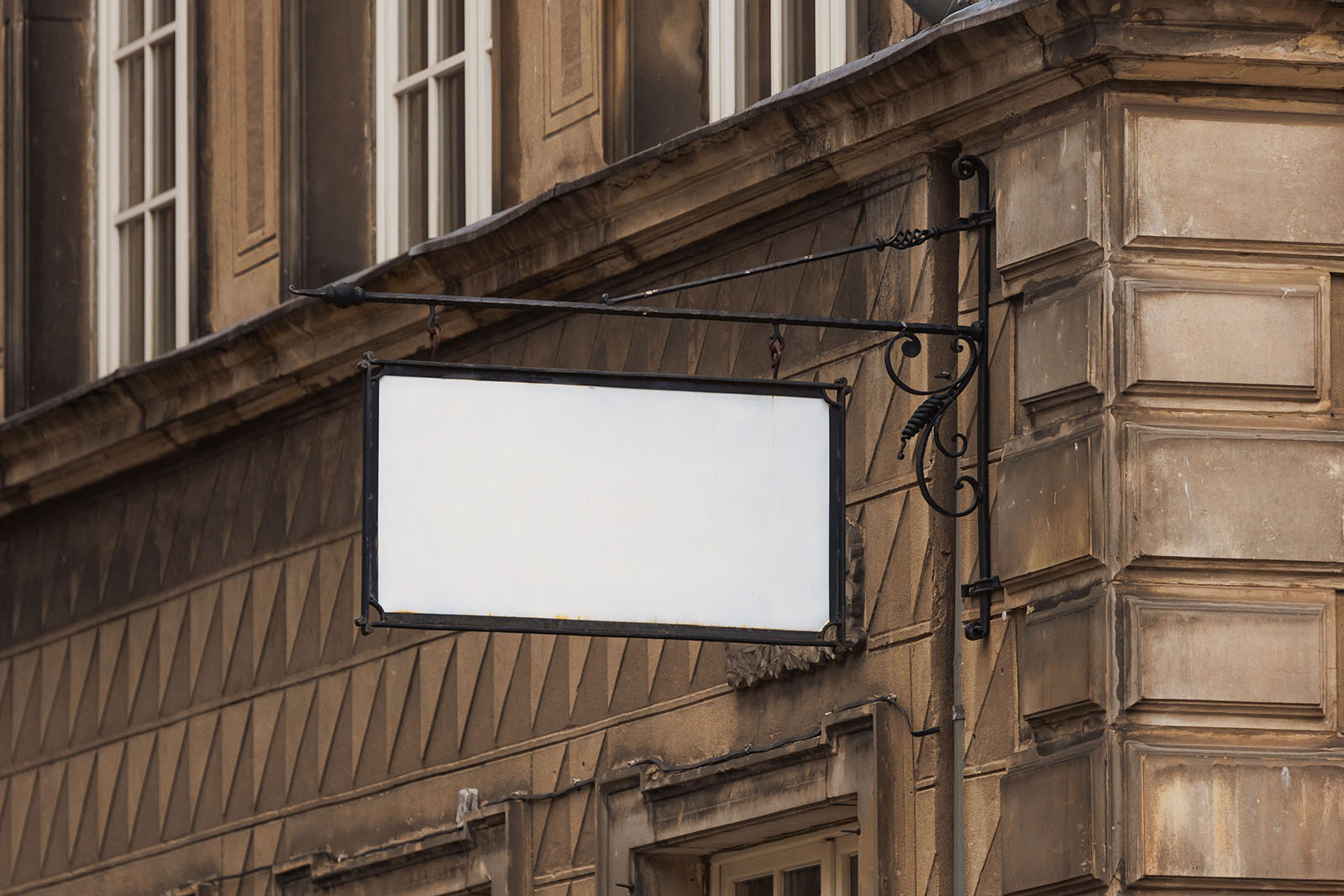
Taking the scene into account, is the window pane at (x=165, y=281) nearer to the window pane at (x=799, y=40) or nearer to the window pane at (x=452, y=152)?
the window pane at (x=452, y=152)

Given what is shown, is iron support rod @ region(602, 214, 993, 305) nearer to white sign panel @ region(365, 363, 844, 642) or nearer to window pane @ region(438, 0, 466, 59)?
white sign panel @ region(365, 363, 844, 642)

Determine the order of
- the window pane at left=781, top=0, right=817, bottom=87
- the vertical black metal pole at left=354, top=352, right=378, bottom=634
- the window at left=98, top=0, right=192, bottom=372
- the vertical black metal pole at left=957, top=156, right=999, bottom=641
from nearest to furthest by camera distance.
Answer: the vertical black metal pole at left=354, top=352, right=378, bottom=634
the vertical black metal pole at left=957, top=156, right=999, bottom=641
the window pane at left=781, top=0, right=817, bottom=87
the window at left=98, top=0, right=192, bottom=372

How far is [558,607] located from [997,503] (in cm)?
157

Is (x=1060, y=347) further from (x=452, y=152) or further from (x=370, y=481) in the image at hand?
(x=452, y=152)

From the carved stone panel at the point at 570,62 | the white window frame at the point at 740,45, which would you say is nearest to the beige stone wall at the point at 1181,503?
the white window frame at the point at 740,45

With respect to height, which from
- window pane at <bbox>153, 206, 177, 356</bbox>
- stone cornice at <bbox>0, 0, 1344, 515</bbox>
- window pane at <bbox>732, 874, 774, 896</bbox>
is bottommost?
window pane at <bbox>732, 874, 774, 896</bbox>

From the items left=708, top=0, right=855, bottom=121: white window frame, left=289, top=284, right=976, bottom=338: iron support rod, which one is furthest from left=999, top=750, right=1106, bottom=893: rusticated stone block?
left=708, top=0, right=855, bottom=121: white window frame

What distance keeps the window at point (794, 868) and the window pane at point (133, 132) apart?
5.75 meters

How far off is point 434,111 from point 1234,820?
5.85 meters

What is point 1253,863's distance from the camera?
1060 centimetres

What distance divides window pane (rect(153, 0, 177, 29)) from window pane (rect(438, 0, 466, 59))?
90.8 inches

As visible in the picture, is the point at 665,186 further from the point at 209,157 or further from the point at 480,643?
the point at 209,157

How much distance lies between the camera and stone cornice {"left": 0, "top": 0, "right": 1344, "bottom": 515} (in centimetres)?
1101

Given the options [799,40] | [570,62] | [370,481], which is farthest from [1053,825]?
[570,62]
